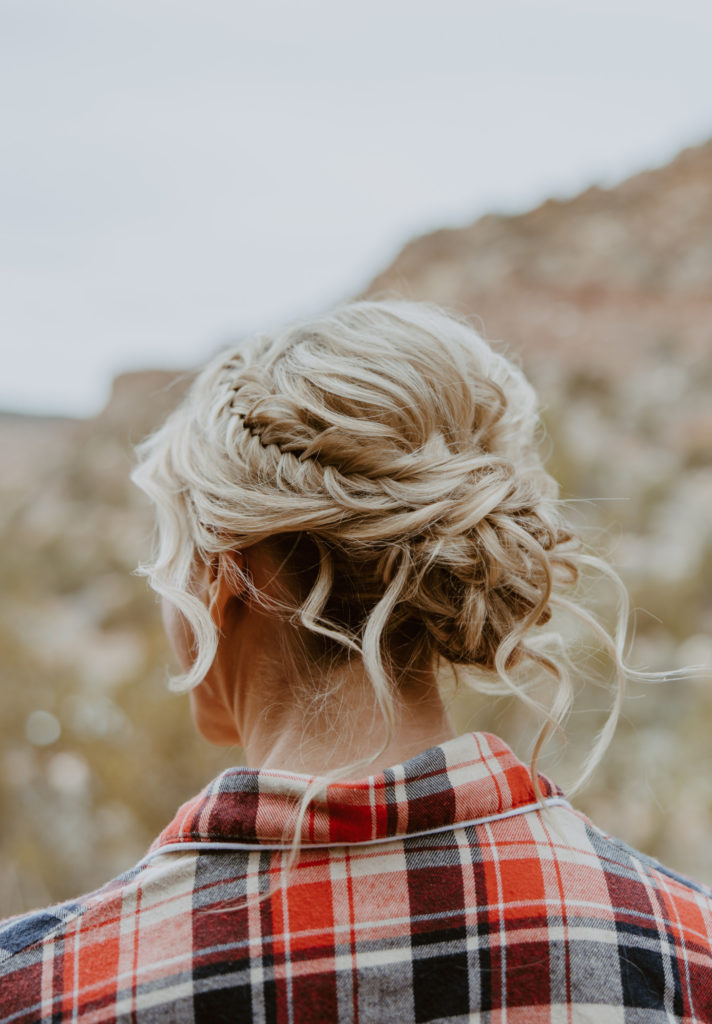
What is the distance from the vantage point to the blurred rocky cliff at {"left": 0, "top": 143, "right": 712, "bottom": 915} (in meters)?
3.77

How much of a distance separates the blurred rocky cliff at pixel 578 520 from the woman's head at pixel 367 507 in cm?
25

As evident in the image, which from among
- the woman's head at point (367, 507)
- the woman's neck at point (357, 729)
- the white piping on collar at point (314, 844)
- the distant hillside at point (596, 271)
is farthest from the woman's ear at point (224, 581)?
the distant hillside at point (596, 271)

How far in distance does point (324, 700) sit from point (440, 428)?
368 mm

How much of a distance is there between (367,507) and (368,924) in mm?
438

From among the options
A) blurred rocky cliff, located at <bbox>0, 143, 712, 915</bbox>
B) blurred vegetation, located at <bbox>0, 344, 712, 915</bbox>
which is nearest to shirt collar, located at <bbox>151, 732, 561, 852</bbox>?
blurred vegetation, located at <bbox>0, 344, 712, 915</bbox>

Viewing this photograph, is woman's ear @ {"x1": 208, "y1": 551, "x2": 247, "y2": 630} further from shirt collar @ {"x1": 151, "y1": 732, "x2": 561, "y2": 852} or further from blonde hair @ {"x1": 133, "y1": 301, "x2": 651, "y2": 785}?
shirt collar @ {"x1": 151, "y1": 732, "x2": 561, "y2": 852}

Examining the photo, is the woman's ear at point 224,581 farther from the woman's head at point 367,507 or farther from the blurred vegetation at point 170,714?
the blurred vegetation at point 170,714

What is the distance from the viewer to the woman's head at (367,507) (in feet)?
3.18

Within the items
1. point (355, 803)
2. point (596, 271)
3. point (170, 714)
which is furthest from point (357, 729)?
point (596, 271)

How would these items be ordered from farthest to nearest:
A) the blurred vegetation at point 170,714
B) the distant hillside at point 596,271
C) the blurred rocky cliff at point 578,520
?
1. the distant hillside at point 596,271
2. the blurred rocky cliff at point 578,520
3. the blurred vegetation at point 170,714

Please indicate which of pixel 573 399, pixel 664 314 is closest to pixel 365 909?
pixel 573 399

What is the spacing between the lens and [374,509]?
974 millimetres

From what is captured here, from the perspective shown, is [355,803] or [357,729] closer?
[355,803]

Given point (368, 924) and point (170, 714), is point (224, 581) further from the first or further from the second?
point (170, 714)
